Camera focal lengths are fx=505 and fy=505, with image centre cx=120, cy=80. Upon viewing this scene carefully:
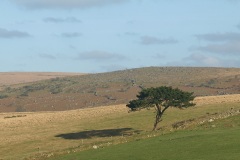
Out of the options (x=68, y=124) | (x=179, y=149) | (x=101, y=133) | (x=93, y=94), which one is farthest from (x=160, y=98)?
(x=93, y=94)

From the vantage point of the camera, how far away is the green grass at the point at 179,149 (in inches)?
1019

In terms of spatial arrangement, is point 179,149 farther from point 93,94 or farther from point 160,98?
point 93,94

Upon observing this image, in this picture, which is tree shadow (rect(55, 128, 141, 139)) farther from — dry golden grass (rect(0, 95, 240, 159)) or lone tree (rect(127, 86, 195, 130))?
lone tree (rect(127, 86, 195, 130))

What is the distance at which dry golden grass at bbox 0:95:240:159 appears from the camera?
212 feet

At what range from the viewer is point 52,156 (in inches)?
1404

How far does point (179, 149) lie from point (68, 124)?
196 ft

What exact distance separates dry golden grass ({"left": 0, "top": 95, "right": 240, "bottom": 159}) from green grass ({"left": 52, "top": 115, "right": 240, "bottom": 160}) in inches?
1113

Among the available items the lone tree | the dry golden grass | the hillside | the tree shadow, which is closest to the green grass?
the dry golden grass

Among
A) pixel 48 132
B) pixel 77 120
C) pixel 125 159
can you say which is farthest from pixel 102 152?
pixel 77 120

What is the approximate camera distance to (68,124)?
86.9 meters

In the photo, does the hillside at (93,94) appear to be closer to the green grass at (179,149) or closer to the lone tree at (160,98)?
the lone tree at (160,98)

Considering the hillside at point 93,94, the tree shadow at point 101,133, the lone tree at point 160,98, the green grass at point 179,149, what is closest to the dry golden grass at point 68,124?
the tree shadow at point 101,133

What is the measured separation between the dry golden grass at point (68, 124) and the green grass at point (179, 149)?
92.7ft

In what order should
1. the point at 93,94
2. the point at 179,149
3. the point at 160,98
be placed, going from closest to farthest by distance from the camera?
the point at 179,149 < the point at 160,98 < the point at 93,94
